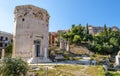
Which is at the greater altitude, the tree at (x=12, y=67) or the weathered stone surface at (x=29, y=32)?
the weathered stone surface at (x=29, y=32)

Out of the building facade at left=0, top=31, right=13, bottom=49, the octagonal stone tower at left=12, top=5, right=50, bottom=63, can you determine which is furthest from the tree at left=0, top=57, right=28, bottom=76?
the building facade at left=0, top=31, right=13, bottom=49

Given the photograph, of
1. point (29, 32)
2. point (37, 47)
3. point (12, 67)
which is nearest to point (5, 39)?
point (37, 47)

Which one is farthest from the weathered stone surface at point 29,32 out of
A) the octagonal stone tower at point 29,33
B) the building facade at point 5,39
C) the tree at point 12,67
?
the building facade at point 5,39

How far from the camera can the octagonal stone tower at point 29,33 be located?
31.0 metres

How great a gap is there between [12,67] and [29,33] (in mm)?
14367

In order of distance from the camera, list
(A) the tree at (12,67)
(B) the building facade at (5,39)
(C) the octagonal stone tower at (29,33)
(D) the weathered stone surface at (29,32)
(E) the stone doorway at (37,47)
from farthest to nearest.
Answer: (B) the building facade at (5,39), (E) the stone doorway at (37,47), (D) the weathered stone surface at (29,32), (C) the octagonal stone tower at (29,33), (A) the tree at (12,67)

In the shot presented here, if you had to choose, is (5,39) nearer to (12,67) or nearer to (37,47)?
(37,47)

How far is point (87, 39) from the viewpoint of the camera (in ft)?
171

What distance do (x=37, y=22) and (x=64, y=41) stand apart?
664 inches

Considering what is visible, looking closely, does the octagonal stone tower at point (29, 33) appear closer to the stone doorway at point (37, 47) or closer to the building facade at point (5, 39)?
the stone doorway at point (37, 47)

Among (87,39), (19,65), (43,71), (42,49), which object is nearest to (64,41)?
(87,39)

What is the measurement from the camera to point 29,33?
103 feet

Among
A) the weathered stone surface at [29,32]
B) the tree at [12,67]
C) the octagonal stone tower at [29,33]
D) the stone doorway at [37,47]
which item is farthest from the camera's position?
the stone doorway at [37,47]

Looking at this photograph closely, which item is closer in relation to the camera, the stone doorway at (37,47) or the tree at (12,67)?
the tree at (12,67)
